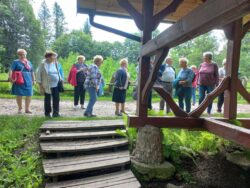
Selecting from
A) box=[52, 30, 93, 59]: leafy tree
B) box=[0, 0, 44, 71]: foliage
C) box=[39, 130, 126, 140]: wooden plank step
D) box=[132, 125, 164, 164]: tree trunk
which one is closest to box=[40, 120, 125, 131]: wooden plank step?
box=[39, 130, 126, 140]: wooden plank step

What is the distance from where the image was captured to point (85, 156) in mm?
4359

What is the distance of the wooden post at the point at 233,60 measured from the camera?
395cm

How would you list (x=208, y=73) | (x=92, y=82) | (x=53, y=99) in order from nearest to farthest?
(x=53, y=99)
(x=92, y=82)
(x=208, y=73)

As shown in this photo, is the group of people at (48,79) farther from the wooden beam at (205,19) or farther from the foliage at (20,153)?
the wooden beam at (205,19)

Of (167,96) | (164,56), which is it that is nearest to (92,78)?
(167,96)

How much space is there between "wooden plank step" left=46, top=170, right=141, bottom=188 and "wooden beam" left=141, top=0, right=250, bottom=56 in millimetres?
2031

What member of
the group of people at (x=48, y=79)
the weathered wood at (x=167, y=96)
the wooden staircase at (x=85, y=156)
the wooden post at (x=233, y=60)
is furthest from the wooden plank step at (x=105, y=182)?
the group of people at (x=48, y=79)

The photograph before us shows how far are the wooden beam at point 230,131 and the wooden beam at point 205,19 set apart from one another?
126 cm

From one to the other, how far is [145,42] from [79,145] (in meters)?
2.07

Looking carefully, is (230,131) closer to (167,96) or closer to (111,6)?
(167,96)

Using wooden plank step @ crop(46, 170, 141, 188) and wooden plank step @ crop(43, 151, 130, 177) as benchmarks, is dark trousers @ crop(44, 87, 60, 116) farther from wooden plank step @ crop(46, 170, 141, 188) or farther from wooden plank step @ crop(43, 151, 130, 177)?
wooden plank step @ crop(46, 170, 141, 188)

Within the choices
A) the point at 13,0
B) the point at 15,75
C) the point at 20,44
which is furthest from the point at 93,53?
the point at 15,75

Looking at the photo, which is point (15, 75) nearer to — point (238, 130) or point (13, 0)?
point (238, 130)

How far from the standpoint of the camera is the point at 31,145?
4641 mm
